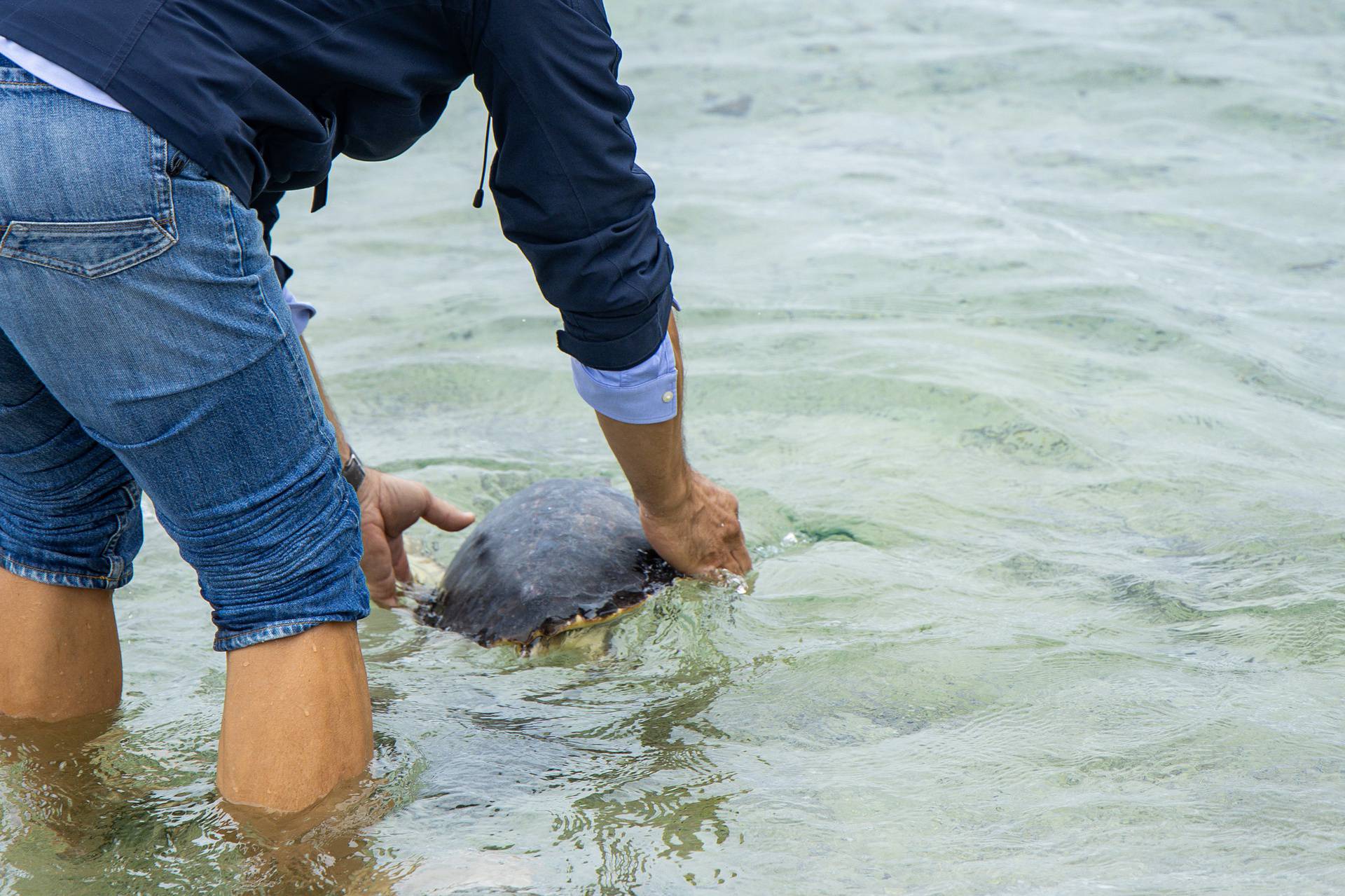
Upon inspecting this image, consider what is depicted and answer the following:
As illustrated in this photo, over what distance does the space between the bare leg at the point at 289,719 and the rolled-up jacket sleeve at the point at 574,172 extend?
685mm

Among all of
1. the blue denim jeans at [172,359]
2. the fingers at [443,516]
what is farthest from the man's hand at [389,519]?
the blue denim jeans at [172,359]

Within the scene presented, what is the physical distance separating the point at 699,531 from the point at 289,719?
122 cm

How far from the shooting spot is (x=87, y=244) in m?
1.59

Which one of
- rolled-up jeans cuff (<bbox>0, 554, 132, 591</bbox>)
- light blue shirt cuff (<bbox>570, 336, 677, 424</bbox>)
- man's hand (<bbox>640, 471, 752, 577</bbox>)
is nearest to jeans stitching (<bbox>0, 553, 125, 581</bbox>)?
rolled-up jeans cuff (<bbox>0, 554, 132, 591</bbox>)

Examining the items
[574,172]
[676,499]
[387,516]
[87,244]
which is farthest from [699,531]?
[87,244]

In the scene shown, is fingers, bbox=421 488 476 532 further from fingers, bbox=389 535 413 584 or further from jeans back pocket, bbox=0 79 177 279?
jeans back pocket, bbox=0 79 177 279

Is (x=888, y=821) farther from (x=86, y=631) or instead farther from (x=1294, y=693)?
(x=86, y=631)

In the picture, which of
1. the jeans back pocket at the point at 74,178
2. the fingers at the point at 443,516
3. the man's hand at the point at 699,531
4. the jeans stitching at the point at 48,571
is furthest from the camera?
the fingers at the point at 443,516

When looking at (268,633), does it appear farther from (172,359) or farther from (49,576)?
(49,576)

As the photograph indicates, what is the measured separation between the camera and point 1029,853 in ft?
6.33

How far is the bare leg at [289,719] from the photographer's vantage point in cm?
188

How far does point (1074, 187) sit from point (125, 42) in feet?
19.2

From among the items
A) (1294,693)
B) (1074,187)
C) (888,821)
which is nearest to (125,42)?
(888,821)

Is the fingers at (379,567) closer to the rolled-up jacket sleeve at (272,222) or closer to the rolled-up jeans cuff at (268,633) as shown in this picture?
the rolled-up jacket sleeve at (272,222)
